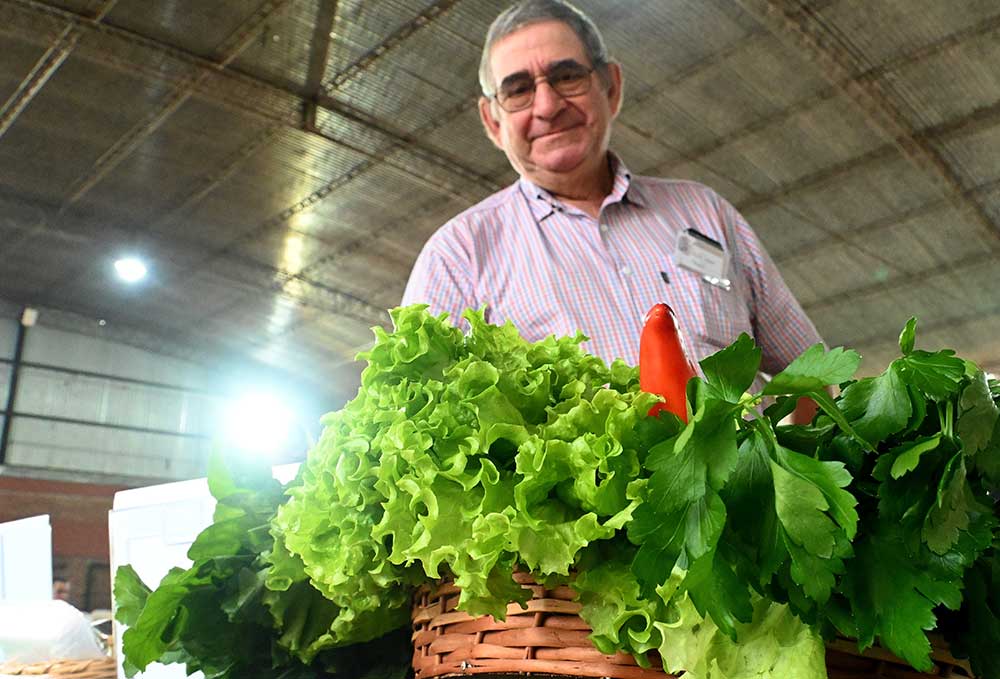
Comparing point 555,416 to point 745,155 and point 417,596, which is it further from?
point 745,155

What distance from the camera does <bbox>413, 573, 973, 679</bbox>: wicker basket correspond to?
2.43ft

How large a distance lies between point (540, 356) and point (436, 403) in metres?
0.14

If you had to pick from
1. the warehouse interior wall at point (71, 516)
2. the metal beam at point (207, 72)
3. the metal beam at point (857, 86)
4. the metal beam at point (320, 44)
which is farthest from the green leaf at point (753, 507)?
the warehouse interior wall at point (71, 516)

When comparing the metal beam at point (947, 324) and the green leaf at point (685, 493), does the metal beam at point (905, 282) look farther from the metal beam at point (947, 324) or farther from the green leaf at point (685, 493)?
the green leaf at point (685, 493)

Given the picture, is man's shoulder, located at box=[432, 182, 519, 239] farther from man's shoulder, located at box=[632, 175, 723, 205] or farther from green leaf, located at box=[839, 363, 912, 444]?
green leaf, located at box=[839, 363, 912, 444]

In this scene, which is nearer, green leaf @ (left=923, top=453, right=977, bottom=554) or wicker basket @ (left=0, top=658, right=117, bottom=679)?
green leaf @ (left=923, top=453, right=977, bottom=554)

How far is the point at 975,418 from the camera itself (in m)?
0.66

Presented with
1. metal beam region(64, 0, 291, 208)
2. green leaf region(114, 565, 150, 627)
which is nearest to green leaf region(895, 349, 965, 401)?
green leaf region(114, 565, 150, 627)

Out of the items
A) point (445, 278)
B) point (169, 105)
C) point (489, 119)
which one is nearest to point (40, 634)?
point (445, 278)

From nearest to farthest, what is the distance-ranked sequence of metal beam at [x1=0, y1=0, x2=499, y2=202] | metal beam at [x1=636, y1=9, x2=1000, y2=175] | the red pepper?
the red pepper
metal beam at [x1=636, y1=9, x2=1000, y2=175]
metal beam at [x1=0, y1=0, x2=499, y2=202]

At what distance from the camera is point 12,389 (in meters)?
15.6

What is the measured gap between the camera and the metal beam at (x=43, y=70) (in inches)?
313

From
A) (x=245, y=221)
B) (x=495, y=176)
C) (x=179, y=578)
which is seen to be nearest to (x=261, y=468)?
(x=179, y=578)

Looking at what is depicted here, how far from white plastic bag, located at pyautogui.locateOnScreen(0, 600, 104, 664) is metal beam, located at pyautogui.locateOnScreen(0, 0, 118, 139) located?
6.97 m
